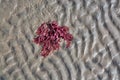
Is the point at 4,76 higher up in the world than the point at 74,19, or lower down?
lower down

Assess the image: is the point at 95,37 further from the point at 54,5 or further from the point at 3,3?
the point at 3,3

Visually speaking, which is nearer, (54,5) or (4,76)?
(4,76)

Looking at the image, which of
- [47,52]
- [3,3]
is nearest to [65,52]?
[47,52]

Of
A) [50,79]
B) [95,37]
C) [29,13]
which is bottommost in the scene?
[50,79]
